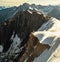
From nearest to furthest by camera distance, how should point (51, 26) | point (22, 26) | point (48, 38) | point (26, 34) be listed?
point (48, 38), point (51, 26), point (26, 34), point (22, 26)

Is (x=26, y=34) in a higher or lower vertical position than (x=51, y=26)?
lower

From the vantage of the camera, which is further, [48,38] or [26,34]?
[26,34]

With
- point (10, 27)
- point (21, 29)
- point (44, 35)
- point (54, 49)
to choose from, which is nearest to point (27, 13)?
point (21, 29)

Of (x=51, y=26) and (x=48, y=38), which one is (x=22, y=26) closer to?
(x=51, y=26)

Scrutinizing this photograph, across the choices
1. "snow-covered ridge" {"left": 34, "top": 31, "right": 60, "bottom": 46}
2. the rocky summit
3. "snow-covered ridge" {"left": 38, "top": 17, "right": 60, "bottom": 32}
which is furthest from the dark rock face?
"snow-covered ridge" {"left": 34, "top": 31, "right": 60, "bottom": 46}

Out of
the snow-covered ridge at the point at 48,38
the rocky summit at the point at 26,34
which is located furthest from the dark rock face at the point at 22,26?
the snow-covered ridge at the point at 48,38

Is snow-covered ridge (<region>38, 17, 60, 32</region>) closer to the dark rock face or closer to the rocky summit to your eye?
the rocky summit

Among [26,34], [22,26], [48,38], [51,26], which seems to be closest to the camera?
[48,38]

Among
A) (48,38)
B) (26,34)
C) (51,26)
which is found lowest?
(26,34)

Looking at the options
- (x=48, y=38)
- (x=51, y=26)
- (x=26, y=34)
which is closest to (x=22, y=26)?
(x=26, y=34)
